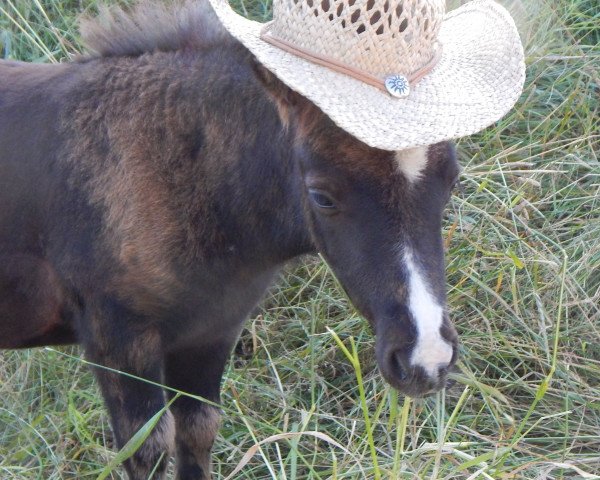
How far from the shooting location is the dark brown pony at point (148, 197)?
308 centimetres

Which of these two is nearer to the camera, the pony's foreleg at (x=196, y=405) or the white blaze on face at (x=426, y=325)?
the white blaze on face at (x=426, y=325)

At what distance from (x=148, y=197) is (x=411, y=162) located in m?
0.93

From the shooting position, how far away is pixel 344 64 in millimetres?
2607

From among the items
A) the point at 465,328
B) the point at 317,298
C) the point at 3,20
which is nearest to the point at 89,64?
the point at 317,298

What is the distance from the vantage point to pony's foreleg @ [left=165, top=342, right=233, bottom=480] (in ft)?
11.6

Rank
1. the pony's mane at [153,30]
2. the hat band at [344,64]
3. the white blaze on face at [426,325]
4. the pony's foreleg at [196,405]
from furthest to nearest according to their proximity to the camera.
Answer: the pony's foreleg at [196,405] → the pony's mane at [153,30] → the hat band at [344,64] → the white blaze on face at [426,325]

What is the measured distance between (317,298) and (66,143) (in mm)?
1513

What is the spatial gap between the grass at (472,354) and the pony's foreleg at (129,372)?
1.16 feet

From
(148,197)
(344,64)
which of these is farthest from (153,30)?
(344,64)

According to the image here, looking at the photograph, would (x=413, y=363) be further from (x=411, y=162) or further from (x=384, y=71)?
(x=384, y=71)

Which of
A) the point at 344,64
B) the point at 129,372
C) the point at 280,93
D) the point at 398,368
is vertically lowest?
the point at 129,372

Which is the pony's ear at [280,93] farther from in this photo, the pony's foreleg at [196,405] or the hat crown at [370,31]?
the pony's foreleg at [196,405]

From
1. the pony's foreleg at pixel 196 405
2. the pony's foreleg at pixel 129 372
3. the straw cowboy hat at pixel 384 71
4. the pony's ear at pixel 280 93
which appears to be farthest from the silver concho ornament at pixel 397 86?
the pony's foreleg at pixel 196 405

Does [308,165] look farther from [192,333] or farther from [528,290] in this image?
[528,290]
